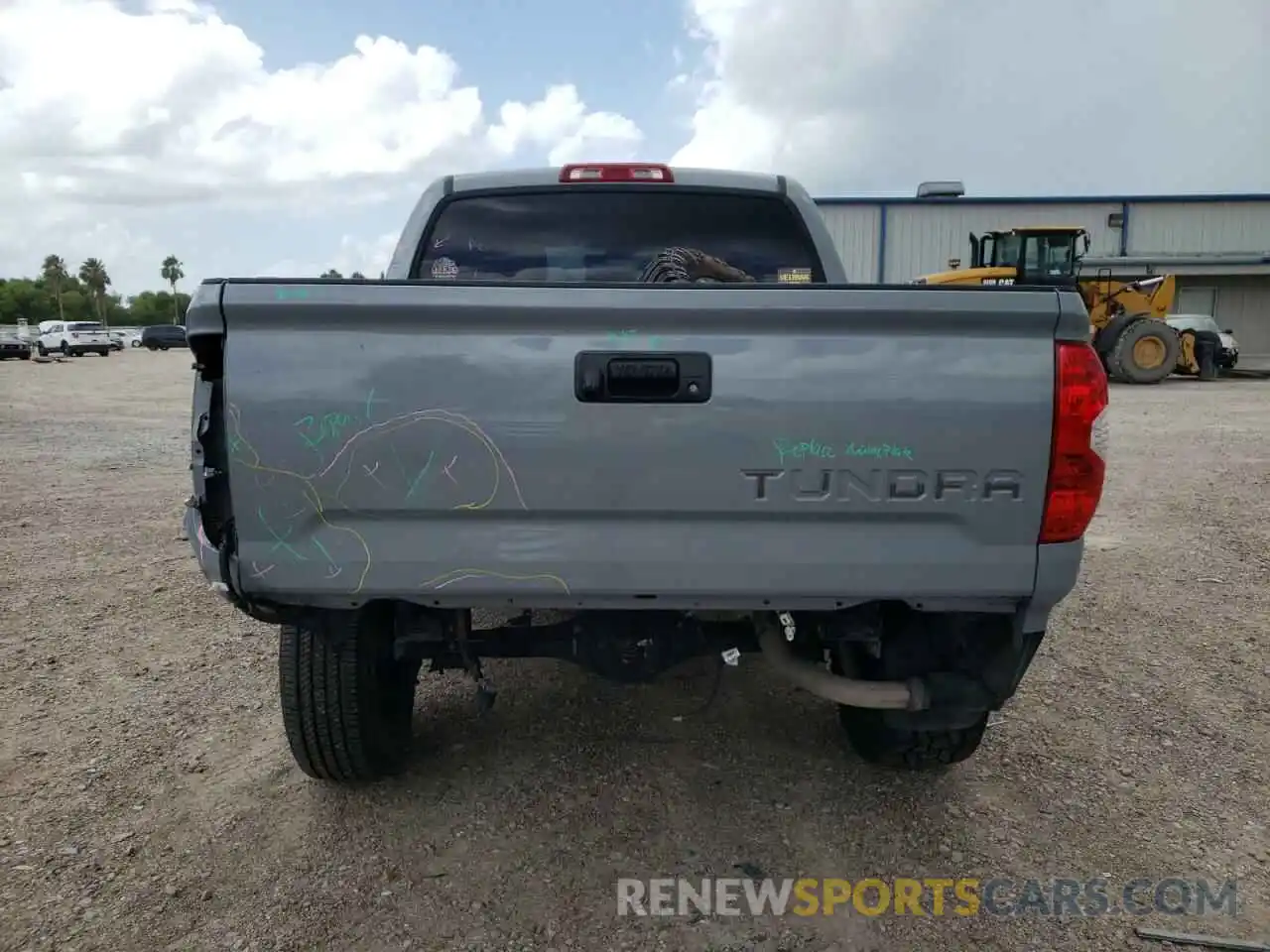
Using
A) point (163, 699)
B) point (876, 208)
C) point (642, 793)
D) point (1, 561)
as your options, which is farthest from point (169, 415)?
point (876, 208)

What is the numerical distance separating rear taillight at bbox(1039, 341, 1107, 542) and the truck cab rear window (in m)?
1.92

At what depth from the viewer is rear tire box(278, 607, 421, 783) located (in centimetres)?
294

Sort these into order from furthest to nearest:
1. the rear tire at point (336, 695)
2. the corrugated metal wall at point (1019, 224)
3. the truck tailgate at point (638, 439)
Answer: the corrugated metal wall at point (1019, 224) → the rear tire at point (336, 695) → the truck tailgate at point (638, 439)

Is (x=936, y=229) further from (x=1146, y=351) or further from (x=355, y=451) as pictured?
(x=355, y=451)

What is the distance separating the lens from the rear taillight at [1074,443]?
2.28m

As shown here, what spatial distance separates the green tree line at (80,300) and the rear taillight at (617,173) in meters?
98.7

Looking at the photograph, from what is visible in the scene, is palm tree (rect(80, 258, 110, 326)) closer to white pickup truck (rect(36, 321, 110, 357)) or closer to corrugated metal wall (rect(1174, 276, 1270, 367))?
white pickup truck (rect(36, 321, 110, 357))

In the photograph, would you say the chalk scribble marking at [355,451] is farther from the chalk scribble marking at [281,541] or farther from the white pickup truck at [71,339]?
the white pickup truck at [71,339]

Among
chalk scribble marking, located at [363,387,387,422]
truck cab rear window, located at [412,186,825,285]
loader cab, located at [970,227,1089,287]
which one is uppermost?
loader cab, located at [970,227,1089,287]

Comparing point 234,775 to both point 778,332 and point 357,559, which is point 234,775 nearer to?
point 357,559

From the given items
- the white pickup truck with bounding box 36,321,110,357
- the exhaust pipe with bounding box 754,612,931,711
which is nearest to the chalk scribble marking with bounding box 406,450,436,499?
the exhaust pipe with bounding box 754,612,931,711

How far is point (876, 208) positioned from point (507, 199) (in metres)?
31.4

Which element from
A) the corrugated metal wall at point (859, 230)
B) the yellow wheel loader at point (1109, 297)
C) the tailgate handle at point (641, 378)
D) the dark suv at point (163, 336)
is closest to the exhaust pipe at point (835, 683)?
the tailgate handle at point (641, 378)

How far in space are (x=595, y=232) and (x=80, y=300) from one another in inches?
4615
